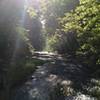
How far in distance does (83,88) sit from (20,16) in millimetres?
8779

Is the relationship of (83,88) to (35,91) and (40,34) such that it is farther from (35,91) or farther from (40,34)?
(40,34)

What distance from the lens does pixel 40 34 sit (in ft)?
236

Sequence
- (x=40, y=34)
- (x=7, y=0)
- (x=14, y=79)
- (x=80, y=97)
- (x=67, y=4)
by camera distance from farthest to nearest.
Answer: (x=40, y=34)
(x=67, y=4)
(x=7, y=0)
(x=14, y=79)
(x=80, y=97)

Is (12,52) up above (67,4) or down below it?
below

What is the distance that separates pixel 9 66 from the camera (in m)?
19.9

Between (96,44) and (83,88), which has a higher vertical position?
(96,44)

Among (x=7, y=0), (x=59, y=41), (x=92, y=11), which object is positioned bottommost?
(x=59, y=41)

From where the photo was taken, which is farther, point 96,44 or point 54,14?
point 54,14

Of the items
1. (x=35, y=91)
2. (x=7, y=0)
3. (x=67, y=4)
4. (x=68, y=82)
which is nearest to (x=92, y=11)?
(x=35, y=91)

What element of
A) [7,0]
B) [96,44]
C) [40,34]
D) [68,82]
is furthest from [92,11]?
[40,34]

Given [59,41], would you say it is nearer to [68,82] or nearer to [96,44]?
[68,82]

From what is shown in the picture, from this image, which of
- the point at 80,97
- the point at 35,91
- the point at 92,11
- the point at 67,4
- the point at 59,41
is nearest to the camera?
the point at 92,11

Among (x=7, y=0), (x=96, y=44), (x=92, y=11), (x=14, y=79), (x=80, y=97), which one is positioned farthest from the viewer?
(x=7, y=0)

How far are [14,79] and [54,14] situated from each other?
4255 centimetres
